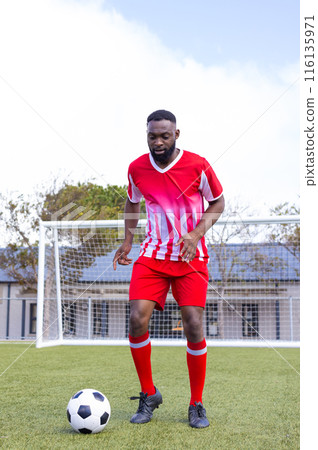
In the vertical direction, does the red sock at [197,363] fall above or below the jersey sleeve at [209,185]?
below

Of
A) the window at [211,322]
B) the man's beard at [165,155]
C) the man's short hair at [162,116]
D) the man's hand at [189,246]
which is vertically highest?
the man's short hair at [162,116]

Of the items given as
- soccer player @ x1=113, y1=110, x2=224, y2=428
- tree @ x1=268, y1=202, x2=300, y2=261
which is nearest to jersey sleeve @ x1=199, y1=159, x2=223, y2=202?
soccer player @ x1=113, y1=110, x2=224, y2=428

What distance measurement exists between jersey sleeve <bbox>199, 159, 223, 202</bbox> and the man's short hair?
392 mm

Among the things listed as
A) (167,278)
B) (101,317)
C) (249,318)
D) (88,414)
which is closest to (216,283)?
(249,318)

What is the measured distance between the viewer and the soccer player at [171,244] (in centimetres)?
324

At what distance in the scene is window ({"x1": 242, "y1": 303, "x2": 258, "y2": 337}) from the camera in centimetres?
1642

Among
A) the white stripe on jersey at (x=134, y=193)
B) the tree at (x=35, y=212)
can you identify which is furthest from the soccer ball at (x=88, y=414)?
the tree at (x=35, y=212)

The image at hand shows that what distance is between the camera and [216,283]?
16.6 m

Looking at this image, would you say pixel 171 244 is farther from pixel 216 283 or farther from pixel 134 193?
pixel 216 283

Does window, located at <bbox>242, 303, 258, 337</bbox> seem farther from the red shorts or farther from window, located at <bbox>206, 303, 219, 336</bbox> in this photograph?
the red shorts

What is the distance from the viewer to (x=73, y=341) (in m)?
10.5

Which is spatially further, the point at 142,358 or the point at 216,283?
the point at 216,283

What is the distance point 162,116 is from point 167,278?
1.14 m

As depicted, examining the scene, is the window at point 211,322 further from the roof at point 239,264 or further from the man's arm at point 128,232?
the man's arm at point 128,232
